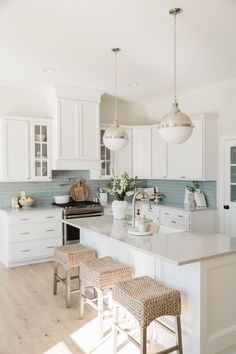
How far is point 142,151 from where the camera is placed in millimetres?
6074

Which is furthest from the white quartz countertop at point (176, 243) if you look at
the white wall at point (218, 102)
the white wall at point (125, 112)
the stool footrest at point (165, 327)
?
the white wall at point (125, 112)

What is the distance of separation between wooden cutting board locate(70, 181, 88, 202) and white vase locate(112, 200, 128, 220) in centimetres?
228

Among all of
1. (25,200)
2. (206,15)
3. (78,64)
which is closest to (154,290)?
(206,15)

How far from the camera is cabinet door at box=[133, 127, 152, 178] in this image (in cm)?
600

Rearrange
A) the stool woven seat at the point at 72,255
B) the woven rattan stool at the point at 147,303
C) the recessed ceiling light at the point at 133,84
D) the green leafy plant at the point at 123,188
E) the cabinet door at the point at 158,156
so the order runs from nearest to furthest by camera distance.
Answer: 1. the woven rattan stool at the point at 147,303
2. the stool woven seat at the point at 72,255
3. the green leafy plant at the point at 123,188
4. the recessed ceiling light at the point at 133,84
5. the cabinet door at the point at 158,156

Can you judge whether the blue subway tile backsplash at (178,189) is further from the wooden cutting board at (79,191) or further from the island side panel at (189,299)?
the island side panel at (189,299)

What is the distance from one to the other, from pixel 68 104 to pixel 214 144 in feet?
8.09

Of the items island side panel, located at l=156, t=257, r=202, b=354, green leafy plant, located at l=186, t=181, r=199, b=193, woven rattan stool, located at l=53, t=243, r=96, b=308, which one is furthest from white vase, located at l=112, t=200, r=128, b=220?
green leafy plant, located at l=186, t=181, r=199, b=193

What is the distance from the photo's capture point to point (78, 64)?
13.4ft

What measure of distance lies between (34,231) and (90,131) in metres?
1.90

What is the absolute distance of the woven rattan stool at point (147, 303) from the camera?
7.16 feet

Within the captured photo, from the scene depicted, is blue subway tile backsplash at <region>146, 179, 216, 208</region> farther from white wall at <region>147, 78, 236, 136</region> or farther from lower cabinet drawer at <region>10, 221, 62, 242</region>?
lower cabinet drawer at <region>10, 221, 62, 242</region>

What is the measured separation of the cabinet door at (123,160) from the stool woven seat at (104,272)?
309 centimetres

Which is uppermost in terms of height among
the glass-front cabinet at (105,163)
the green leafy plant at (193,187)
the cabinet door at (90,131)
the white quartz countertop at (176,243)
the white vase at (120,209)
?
the cabinet door at (90,131)
